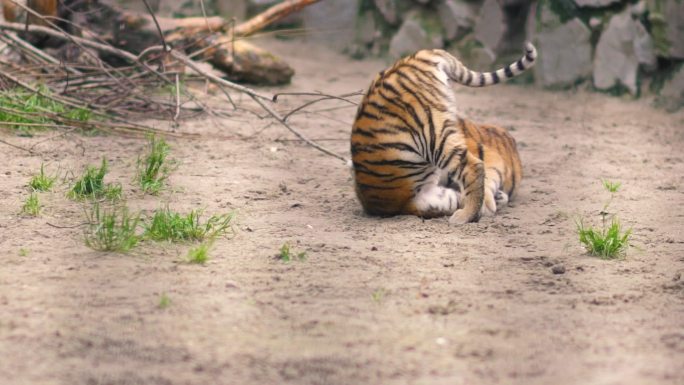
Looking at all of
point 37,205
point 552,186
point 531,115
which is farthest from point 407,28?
point 37,205

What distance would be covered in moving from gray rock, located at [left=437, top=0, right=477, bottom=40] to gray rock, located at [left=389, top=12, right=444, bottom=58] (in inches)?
4.2

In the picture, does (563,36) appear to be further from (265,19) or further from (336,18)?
(336,18)

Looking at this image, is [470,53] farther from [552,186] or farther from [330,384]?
[330,384]

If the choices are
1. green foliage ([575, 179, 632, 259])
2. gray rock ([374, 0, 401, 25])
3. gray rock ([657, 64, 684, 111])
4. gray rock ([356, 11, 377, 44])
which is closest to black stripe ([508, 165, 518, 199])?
green foliage ([575, 179, 632, 259])

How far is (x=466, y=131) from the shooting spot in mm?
4652

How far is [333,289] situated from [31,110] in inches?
109

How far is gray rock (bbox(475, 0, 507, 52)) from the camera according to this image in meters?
7.75

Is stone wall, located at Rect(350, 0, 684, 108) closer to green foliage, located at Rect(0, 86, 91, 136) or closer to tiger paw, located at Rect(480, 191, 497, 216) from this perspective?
tiger paw, located at Rect(480, 191, 497, 216)

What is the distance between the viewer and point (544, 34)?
7.33 meters

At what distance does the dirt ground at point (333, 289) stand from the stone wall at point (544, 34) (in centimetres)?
159

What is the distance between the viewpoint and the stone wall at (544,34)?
21.9 feet

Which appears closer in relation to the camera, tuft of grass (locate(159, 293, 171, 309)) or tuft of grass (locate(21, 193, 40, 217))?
tuft of grass (locate(159, 293, 171, 309))

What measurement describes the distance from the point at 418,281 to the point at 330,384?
2.98 ft

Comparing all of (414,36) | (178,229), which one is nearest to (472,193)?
(178,229)
